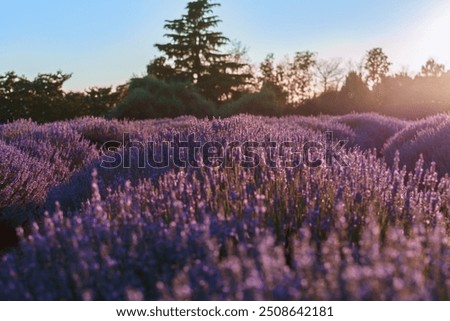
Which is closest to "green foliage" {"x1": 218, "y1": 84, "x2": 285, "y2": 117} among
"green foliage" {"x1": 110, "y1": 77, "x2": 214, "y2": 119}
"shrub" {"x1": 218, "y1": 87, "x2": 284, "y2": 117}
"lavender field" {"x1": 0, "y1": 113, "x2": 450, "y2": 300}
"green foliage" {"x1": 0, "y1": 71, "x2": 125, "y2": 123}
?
"shrub" {"x1": 218, "y1": 87, "x2": 284, "y2": 117}

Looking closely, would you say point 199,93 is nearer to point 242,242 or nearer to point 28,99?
point 28,99

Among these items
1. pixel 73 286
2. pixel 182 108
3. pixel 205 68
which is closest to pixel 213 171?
pixel 73 286

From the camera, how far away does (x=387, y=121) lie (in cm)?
1038

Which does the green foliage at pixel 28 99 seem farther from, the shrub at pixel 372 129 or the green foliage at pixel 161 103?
the shrub at pixel 372 129

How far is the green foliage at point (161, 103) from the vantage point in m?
15.8

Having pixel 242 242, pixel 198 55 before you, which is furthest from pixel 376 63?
pixel 242 242

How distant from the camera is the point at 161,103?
53.1 ft

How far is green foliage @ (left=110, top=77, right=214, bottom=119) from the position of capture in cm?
1577

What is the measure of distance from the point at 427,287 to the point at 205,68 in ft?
94.9

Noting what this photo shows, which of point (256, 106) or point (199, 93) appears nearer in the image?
point (256, 106)

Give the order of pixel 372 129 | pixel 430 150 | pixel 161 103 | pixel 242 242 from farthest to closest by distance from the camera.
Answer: pixel 161 103 → pixel 372 129 → pixel 430 150 → pixel 242 242

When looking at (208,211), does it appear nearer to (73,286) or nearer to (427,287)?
(73,286)

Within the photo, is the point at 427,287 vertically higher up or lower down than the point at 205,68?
lower down
